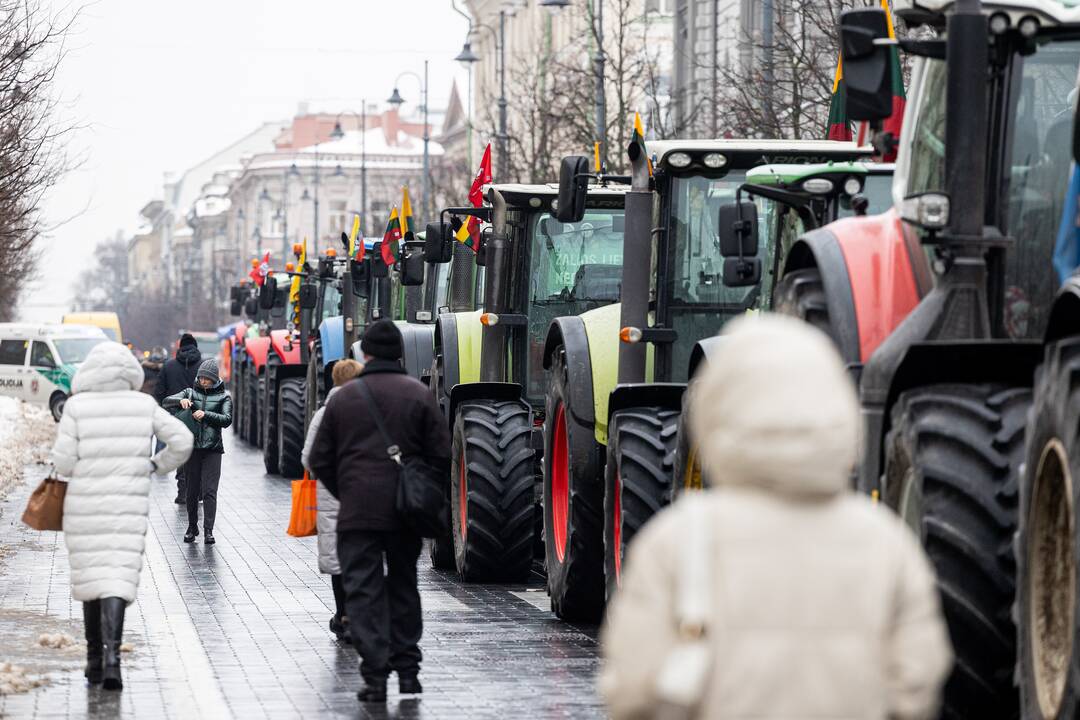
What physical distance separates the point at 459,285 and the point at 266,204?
371 feet

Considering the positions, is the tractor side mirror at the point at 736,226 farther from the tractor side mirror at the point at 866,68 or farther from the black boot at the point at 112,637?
the black boot at the point at 112,637

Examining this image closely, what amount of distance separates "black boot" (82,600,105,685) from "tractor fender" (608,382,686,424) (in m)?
2.84

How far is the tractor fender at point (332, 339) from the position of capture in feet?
83.0

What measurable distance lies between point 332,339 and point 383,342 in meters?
15.6

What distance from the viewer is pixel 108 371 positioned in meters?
10.3

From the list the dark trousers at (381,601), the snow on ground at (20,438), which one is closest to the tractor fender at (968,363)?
the dark trousers at (381,601)

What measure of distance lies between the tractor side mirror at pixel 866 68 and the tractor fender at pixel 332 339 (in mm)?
17885

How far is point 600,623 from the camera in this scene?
12.7m

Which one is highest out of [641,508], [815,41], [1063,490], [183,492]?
[815,41]

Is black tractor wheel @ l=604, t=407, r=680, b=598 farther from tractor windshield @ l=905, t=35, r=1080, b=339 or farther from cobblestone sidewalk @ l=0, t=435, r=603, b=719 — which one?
tractor windshield @ l=905, t=35, r=1080, b=339

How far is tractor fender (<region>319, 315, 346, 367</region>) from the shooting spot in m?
25.3

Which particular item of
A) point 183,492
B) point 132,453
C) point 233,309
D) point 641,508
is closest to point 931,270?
point 641,508

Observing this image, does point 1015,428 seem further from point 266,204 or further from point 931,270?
point 266,204

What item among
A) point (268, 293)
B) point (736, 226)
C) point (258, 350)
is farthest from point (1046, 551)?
point (258, 350)
